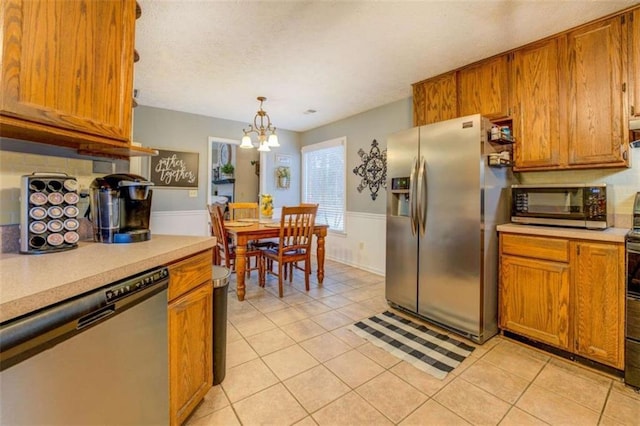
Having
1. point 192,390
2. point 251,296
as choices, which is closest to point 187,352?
point 192,390

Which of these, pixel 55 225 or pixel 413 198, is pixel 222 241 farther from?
pixel 413 198

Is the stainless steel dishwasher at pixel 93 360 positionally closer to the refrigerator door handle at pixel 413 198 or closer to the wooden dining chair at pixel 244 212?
the refrigerator door handle at pixel 413 198

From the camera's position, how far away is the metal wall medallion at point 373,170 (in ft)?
13.1

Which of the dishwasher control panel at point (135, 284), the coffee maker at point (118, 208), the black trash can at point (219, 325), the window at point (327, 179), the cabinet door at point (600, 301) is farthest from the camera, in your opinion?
the window at point (327, 179)

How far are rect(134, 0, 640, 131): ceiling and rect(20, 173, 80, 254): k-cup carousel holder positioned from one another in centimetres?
144

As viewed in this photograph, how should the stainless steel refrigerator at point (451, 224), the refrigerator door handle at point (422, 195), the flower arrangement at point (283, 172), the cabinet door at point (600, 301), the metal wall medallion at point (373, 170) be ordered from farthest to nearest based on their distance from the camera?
the flower arrangement at point (283, 172) < the metal wall medallion at point (373, 170) < the refrigerator door handle at point (422, 195) < the stainless steel refrigerator at point (451, 224) < the cabinet door at point (600, 301)

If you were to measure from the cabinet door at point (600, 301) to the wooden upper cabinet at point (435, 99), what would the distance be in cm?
166

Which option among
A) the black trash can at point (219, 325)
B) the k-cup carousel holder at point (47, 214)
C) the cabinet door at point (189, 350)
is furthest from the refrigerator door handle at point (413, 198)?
the k-cup carousel holder at point (47, 214)

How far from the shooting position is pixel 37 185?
1232mm

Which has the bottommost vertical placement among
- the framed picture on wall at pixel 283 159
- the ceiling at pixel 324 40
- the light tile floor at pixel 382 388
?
the light tile floor at pixel 382 388

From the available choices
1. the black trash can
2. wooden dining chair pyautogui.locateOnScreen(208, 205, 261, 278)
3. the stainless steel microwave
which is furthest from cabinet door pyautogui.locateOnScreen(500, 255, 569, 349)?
wooden dining chair pyautogui.locateOnScreen(208, 205, 261, 278)

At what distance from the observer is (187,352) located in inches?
54.0

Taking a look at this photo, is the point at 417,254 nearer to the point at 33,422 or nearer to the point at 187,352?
the point at 187,352

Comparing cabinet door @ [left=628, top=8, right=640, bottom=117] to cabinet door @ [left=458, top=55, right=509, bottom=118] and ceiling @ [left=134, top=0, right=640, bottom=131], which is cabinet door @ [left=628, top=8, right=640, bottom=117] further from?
cabinet door @ [left=458, top=55, right=509, bottom=118]
